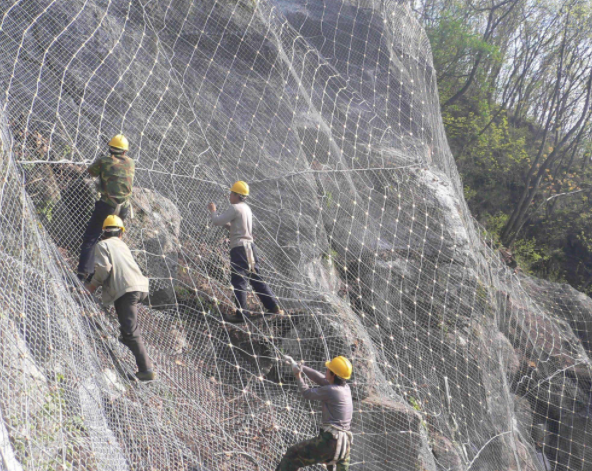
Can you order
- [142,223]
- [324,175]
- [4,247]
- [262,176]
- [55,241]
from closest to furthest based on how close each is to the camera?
[4,247], [55,241], [142,223], [262,176], [324,175]

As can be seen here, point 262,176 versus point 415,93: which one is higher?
point 415,93

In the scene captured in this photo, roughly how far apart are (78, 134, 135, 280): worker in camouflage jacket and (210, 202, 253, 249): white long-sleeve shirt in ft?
2.45

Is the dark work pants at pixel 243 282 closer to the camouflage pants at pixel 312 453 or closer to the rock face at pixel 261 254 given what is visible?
the rock face at pixel 261 254

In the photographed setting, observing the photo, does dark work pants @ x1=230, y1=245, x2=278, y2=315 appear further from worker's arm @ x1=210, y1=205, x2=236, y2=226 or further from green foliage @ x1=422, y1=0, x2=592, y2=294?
green foliage @ x1=422, y1=0, x2=592, y2=294

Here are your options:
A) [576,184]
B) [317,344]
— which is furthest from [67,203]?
[576,184]

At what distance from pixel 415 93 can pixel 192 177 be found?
3.32m

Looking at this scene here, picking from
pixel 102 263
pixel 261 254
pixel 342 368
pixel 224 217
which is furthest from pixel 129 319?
pixel 261 254

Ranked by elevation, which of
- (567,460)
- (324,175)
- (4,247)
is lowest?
(567,460)

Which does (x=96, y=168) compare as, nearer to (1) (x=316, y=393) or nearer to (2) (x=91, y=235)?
(2) (x=91, y=235)

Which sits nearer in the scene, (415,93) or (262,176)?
(262,176)

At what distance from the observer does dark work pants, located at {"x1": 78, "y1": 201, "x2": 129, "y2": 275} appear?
3677 mm

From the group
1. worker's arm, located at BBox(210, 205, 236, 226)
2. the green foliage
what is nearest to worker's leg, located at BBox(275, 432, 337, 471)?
worker's arm, located at BBox(210, 205, 236, 226)

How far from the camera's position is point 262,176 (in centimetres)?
535

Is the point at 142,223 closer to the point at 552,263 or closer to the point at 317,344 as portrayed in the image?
the point at 317,344
